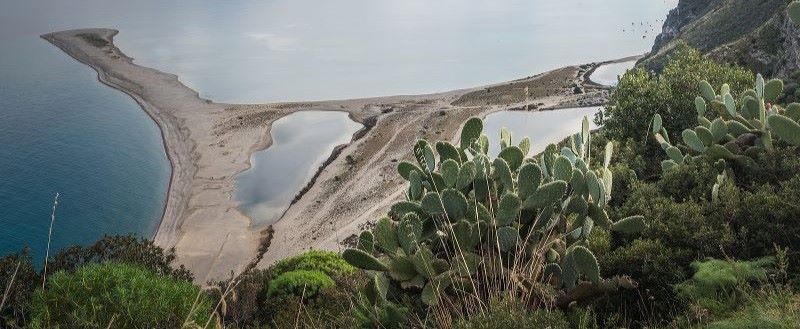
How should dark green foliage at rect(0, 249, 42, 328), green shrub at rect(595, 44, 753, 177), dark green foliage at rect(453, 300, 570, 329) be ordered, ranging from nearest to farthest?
dark green foliage at rect(453, 300, 570, 329), dark green foliage at rect(0, 249, 42, 328), green shrub at rect(595, 44, 753, 177)

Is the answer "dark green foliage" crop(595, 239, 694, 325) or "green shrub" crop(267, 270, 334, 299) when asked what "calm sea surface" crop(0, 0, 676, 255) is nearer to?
"green shrub" crop(267, 270, 334, 299)

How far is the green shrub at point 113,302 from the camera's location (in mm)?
9312

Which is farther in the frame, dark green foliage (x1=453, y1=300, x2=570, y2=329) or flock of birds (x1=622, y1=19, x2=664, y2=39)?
flock of birds (x1=622, y1=19, x2=664, y2=39)

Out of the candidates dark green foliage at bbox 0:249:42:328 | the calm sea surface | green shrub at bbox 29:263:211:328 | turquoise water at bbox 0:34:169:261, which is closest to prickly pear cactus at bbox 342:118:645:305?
green shrub at bbox 29:263:211:328

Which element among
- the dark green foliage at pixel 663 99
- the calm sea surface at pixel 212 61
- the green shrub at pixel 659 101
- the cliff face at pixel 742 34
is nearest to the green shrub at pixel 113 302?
the green shrub at pixel 659 101

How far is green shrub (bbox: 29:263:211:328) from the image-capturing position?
30.6 feet

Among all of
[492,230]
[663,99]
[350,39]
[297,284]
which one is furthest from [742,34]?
[350,39]

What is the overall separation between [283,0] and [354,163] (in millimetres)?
97103

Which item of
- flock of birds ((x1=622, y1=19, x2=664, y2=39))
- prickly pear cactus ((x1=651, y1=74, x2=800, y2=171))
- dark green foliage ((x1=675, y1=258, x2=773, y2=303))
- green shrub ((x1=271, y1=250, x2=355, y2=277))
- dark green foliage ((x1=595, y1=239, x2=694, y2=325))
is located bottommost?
green shrub ((x1=271, y1=250, x2=355, y2=277))

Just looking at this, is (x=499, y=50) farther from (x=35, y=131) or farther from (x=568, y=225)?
(x=568, y=225)

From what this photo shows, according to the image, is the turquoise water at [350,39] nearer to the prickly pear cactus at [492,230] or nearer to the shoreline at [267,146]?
the shoreline at [267,146]

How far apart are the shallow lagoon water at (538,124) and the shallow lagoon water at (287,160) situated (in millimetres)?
10172

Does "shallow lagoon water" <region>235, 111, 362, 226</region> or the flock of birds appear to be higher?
the flock of birds

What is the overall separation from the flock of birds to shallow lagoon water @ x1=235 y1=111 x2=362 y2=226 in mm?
57118
